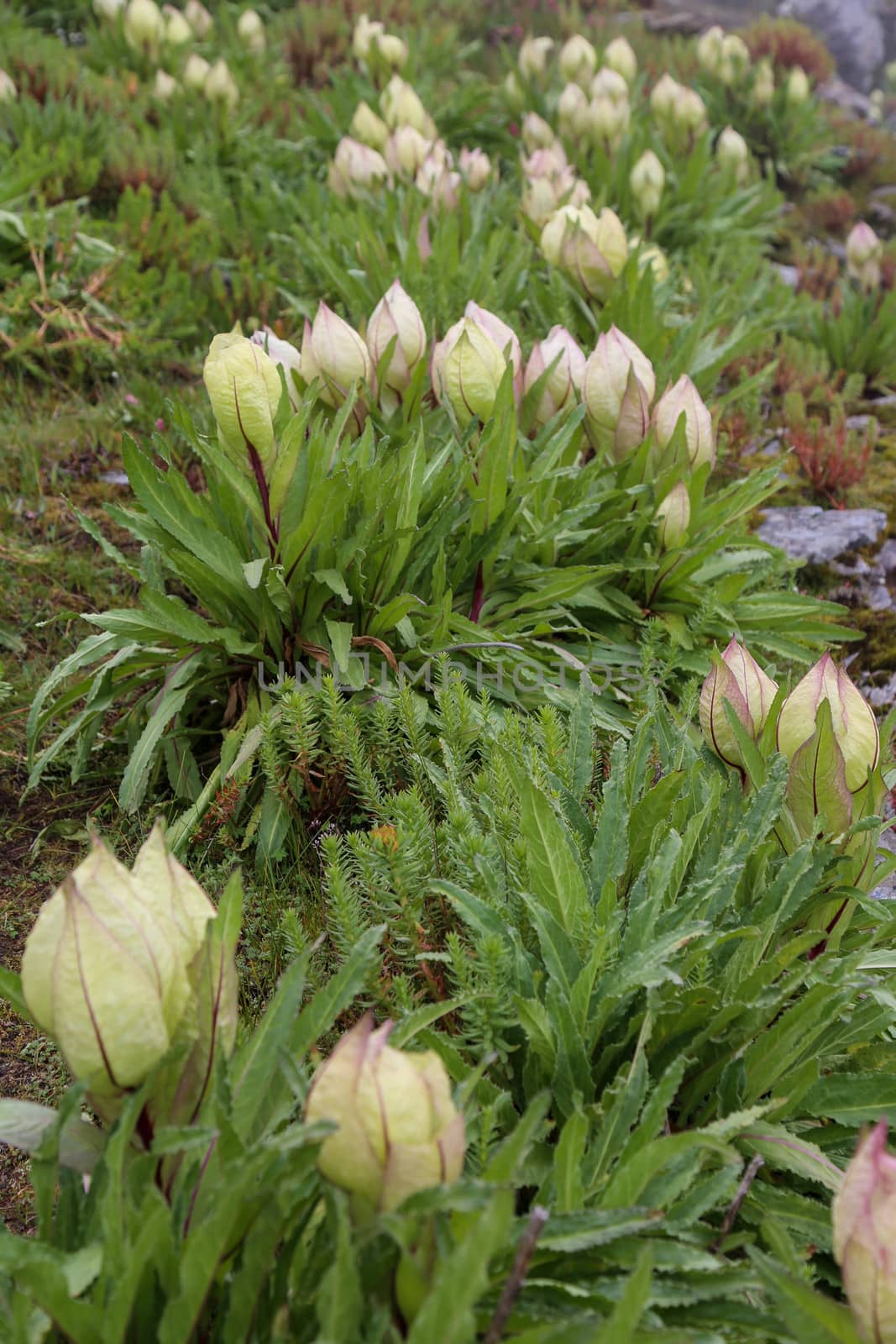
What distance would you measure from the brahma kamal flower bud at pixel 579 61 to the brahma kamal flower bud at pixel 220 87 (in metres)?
1.96

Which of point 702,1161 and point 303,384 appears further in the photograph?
point 303,384

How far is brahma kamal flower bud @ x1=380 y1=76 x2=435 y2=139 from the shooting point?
5289 mm

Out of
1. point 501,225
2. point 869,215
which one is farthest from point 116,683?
point 869,215

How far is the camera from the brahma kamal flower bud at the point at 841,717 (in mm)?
1665

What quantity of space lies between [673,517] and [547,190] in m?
2.36

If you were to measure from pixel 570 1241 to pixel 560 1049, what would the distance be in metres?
0.32

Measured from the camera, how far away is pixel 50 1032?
1151 millimetres

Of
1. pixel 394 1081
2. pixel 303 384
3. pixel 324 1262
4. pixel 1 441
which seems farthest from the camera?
pixel 1 441

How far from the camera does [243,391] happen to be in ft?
6.93

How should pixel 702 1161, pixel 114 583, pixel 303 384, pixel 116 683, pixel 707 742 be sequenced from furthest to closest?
1. pixel 114 583
2. pixel 303 384
3. pixel 116 683
4. pixel 707 742
5. pixel 702 1161

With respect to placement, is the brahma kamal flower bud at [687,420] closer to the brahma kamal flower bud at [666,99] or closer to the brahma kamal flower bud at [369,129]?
the brahma kamal flower bud at [369,129]

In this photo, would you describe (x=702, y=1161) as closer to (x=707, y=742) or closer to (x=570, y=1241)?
(x=570, y=1241)

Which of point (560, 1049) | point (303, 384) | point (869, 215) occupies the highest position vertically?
point (303, 384)

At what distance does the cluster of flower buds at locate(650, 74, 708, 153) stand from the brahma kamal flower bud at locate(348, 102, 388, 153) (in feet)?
5.78
